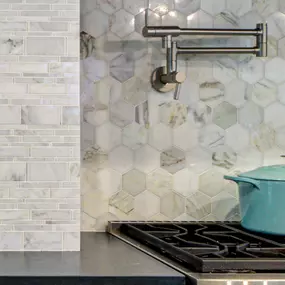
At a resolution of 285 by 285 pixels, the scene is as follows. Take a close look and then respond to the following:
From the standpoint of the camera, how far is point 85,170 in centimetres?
177

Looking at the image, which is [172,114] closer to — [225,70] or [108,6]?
[225,70]

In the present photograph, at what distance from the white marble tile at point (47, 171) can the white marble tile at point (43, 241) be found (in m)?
0.14

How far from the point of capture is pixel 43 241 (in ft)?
4.66

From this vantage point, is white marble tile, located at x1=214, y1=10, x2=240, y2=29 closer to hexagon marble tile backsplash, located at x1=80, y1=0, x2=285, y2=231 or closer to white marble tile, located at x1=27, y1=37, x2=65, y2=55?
hexagon marble tile backsplash, located at x1=80, y1=0, x2=285, y2=231

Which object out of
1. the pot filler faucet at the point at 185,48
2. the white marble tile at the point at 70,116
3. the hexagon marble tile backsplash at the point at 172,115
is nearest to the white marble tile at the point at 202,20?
the hexagon marble tile backsplash at the point at 172,115

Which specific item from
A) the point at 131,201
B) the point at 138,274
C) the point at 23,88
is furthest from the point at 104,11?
the point at 138,274

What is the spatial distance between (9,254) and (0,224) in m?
0.08

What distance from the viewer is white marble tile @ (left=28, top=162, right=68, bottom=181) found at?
4.67ft

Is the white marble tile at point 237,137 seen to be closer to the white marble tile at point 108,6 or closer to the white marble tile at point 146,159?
the white marble tile at point 146,159

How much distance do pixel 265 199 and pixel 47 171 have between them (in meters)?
0.56

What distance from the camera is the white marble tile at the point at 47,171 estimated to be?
142cm

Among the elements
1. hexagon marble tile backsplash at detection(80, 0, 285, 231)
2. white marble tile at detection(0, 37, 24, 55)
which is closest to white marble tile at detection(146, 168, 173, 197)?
hexagon marble tile backsplash at detection(80, 0, 285, 231)

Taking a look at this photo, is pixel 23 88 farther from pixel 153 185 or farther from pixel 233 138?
pixel 233 138

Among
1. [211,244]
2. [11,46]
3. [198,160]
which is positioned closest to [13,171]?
[11,46]
